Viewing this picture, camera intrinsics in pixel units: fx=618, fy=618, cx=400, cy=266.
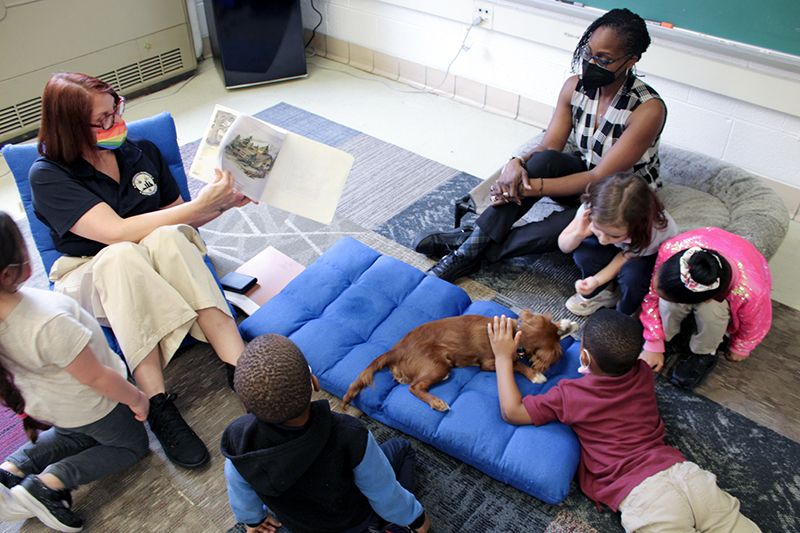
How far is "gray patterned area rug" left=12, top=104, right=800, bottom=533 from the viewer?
177 cm

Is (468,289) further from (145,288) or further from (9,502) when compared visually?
(9,502)

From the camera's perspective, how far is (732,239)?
2160mm

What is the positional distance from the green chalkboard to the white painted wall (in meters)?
0.14

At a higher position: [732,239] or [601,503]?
[732,239]

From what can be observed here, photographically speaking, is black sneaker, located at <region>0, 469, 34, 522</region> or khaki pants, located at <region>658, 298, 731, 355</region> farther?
khaki pants, located at <region>658, 298, 731, 355</region>

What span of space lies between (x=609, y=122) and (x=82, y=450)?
7.11 ft

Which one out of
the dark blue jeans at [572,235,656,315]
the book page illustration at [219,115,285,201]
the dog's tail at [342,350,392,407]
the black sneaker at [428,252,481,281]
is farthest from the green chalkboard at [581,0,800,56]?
the dog's tail at [342,350,392,407]

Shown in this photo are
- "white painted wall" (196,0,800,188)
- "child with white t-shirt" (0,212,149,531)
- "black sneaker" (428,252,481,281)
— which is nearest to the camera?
"child with white t-shirt" (0,212,149,531)

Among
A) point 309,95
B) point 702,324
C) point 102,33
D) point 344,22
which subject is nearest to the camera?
point 702,324

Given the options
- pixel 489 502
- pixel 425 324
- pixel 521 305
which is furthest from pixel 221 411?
pixel 521 305

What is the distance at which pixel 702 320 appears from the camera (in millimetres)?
2045

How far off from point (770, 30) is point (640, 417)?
2.05 metres

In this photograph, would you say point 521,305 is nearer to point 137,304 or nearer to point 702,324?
point 702,324

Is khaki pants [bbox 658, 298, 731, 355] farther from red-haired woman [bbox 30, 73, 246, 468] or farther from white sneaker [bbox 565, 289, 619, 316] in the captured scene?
red-haired woman [bbox 30, 73, 246, 468]
